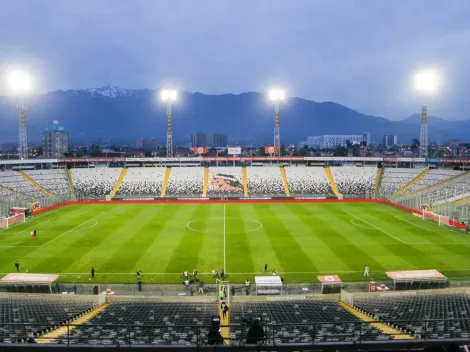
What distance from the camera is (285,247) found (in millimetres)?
35719

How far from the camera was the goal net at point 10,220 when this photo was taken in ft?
148

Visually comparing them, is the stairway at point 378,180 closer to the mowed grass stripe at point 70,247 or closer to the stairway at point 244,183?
the stairway at point 244,183

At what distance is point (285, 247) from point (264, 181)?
37.7 meters

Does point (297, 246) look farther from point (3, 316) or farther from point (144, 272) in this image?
point (3, 316)

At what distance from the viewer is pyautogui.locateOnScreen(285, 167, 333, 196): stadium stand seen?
69.2 m

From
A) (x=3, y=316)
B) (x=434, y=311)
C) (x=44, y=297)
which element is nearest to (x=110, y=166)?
(x=44, y=297)

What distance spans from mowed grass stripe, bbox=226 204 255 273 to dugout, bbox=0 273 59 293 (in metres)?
11.8

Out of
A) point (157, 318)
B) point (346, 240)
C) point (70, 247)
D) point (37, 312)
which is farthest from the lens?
point (346, 240)

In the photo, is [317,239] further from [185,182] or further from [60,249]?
[185,182]

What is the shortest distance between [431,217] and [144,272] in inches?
1385

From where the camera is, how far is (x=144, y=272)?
2906 cm

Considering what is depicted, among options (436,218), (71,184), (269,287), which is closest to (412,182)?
(436,218)

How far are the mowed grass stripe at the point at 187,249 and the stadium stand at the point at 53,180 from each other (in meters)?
29.6

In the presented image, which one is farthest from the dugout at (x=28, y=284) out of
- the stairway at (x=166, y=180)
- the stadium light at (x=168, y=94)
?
the stadium light at (x=168, y=94)
